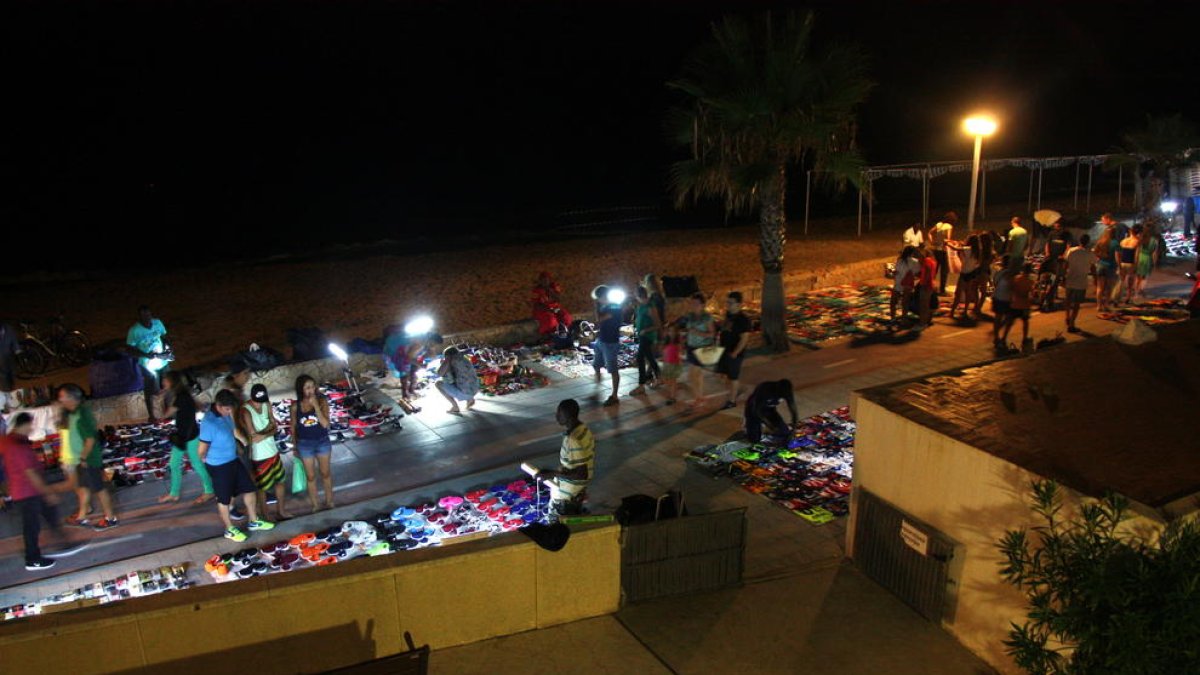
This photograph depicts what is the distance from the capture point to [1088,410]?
22.2ft

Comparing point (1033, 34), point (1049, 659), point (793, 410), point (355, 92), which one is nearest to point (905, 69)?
point (1033, 34)

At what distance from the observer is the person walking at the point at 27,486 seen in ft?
24.9

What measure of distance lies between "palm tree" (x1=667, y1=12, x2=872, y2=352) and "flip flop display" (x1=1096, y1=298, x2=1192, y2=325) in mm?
6436

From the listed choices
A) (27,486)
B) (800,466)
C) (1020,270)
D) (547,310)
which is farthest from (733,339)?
(27,486)

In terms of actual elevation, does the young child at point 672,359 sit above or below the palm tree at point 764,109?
below

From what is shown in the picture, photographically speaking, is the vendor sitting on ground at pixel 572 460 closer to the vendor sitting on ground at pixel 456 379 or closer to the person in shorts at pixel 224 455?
Result: the person in shorts at pixel 224 455

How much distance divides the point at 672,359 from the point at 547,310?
12.8 ft

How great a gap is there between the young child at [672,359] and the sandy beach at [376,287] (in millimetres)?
5949

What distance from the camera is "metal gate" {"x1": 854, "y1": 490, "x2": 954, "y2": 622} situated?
6191mm

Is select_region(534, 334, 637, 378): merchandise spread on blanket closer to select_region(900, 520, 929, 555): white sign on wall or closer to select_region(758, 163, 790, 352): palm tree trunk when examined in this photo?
select_region(758, 163, 790, 352): palm tree trunk

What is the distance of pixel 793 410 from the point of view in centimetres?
1006

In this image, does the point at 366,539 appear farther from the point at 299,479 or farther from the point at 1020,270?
the point at 1020,270

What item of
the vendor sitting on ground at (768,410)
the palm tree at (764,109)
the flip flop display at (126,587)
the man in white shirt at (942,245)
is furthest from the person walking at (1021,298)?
the flip flop display at (126,587)

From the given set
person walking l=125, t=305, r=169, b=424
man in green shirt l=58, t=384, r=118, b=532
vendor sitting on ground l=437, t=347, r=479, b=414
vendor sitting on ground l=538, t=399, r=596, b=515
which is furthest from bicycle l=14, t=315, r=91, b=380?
vendor sitting on ground l=538, t=399, r=596, b=515
